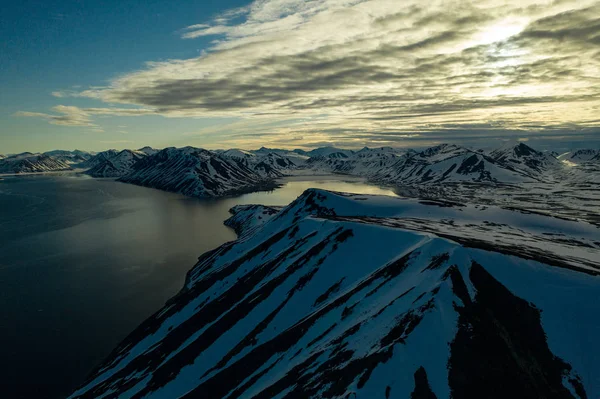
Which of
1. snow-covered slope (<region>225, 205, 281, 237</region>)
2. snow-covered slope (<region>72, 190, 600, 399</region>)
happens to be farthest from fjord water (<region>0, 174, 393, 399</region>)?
snow-covered slope (<region>72, 190, 600, 399</region>)

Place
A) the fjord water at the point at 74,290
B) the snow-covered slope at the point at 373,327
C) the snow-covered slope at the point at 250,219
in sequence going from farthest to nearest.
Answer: the snow-covered slope at the point at 250,219 < the fjord water at the point at 74,290 < the snow-covered slope at the point at 373,327

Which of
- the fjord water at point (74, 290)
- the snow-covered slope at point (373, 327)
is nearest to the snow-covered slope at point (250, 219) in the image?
the fjord water at point (74, 290)

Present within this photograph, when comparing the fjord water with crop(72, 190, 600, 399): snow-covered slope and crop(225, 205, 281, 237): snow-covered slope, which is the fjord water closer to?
crop(225, 205, 281, 237): snow-covered slope

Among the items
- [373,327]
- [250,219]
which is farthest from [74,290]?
[373,327]

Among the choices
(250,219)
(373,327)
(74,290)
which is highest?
(373,327)

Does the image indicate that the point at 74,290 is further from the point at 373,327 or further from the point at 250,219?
the point at 373,327

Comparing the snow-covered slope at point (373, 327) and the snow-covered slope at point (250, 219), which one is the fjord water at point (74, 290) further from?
the snow-covered slope at point (373, 327)

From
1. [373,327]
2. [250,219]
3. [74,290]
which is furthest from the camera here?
[250,219]

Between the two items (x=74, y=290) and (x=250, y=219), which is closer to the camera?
(x=74, y=290)
